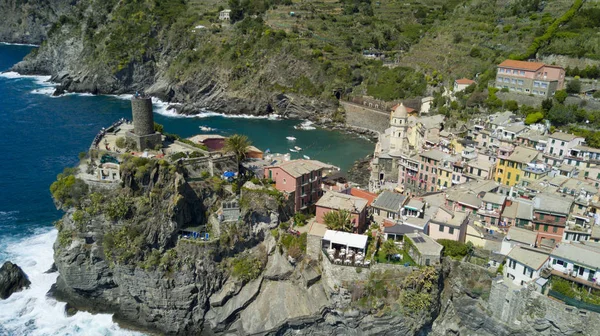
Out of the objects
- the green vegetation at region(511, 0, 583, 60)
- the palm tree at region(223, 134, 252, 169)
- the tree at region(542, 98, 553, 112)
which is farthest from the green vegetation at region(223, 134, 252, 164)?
the green vegetation at region(511, 0, 583, 60)

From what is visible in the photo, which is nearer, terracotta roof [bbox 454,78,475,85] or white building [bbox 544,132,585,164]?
white building [bbox 544,132,585,164]

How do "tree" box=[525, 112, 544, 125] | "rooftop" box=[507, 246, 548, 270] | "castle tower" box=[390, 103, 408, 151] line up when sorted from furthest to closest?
"castle tower" box=[390, 103, 408, 151]
"tree" box=[525, 112, 544, 125]
"rooftop" box=[507, 246, 548, 270]

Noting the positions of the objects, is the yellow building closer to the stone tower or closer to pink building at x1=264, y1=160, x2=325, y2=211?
pink building at x1=264, y1=160, x2=325, y2=211

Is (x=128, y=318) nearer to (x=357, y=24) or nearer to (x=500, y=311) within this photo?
(x=500, y=311)

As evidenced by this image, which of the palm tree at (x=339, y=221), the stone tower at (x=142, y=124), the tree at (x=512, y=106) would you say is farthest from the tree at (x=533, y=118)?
the stone tower at (x=142, y=124)

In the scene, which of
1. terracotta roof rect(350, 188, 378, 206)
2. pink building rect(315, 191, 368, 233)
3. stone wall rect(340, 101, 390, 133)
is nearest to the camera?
pink building rect(315, 191, 368, 233)

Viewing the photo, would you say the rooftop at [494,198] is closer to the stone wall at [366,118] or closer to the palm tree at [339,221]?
the palm tree at [339,221]
